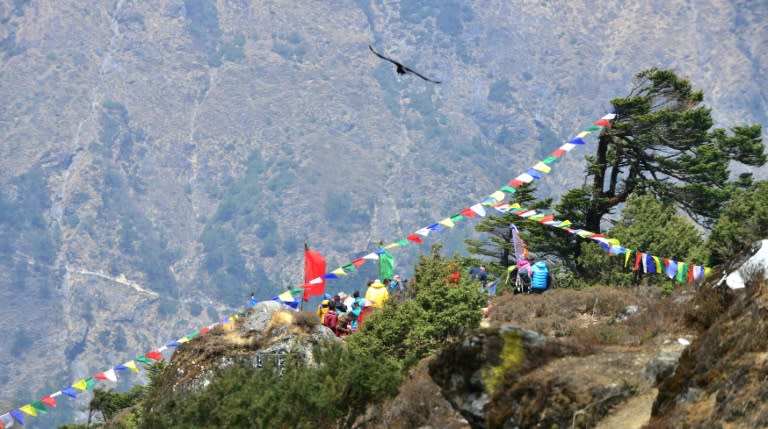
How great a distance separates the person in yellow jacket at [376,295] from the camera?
29.7 meters

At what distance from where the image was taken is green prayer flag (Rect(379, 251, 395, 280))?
36281 mm

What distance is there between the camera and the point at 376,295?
98.9 feet

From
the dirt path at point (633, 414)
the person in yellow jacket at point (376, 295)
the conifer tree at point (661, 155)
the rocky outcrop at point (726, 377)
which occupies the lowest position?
the dirt path at point (633, 414)

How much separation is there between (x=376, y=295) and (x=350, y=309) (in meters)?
2.60

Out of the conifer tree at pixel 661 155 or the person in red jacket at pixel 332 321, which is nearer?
the person in red jacket at pixel 332 321

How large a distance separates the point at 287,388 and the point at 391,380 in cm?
183

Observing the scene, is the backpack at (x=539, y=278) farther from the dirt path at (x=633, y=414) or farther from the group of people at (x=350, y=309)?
the dirt path at (x=633, y=414)

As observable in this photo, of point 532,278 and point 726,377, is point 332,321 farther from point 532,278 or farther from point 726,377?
point 726,377

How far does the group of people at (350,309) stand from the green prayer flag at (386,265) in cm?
288

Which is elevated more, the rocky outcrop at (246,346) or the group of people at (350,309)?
the group of people at (350,309)

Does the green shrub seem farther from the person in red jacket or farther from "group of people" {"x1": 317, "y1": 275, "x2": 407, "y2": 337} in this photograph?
the person in red jacket

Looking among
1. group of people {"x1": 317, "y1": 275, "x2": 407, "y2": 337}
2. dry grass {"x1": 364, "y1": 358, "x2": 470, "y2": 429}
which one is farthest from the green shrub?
group of people {"x1": 317, "y1": 275, "x2": 407, "y2": 337}

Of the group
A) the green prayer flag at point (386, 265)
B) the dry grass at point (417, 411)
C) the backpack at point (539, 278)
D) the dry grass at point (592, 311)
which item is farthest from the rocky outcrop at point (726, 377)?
the green prayer flag at point (386, 265)

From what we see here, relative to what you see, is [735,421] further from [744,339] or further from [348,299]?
[348,299]
